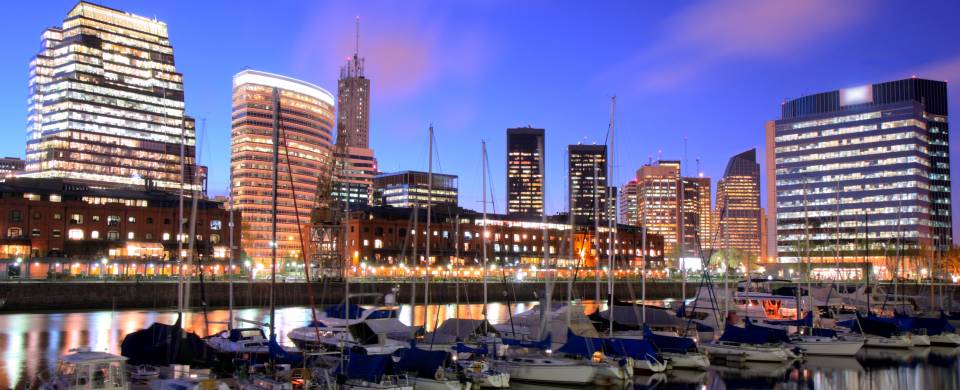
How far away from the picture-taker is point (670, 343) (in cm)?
5259

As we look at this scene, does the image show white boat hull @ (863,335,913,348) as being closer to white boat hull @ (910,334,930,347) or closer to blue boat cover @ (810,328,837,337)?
white boat hull @ (910,334,930,347)

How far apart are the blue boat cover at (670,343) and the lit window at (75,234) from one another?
131 metres

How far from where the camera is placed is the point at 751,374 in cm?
5131

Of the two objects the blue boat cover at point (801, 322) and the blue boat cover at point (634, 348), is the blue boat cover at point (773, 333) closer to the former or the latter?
the blue boat cover at point (801, 322)

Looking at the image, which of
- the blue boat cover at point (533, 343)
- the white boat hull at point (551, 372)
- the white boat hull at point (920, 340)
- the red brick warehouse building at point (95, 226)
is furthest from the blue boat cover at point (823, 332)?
the red brick warehouse building at point (95, 226)

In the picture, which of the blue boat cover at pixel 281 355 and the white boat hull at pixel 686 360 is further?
the white boat hull at pixel 686 360

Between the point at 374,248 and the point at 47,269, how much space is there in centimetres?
7774

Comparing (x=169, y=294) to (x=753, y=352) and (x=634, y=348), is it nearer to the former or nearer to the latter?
(x=634, y=348)

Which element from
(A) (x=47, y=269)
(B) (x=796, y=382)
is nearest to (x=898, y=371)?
(B) (x=796, y=382)

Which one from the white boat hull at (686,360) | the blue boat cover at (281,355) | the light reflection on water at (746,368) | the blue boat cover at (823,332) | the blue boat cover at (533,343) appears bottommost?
the light reflection on water at (746,368)

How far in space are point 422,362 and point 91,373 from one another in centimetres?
1481

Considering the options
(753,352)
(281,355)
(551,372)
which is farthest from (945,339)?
(281,355)

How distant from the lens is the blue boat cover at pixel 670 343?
51.9 m

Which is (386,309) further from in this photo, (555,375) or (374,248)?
(374,248)
